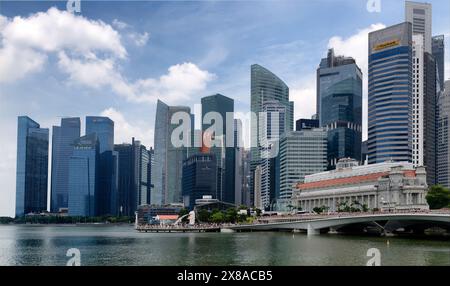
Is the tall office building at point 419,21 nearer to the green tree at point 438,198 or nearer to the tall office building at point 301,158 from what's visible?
the tall office building at point 301,158

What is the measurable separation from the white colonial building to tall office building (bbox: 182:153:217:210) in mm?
25160

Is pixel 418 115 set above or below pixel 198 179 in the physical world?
above

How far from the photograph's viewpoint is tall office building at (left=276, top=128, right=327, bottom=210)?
316 feet

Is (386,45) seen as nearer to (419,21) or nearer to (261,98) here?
(419,21)

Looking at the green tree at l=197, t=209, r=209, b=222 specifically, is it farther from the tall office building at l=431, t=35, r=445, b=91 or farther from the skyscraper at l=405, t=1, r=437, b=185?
the tall office building at l=431, t=35, r=445, b=91

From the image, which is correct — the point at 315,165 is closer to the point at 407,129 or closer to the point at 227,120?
the point at 407,129

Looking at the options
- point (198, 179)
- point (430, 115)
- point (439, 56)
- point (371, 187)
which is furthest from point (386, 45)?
point (198, 179)

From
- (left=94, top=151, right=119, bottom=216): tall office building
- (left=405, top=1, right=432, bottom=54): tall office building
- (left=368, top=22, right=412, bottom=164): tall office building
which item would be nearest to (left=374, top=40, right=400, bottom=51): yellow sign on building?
(left=368, top=22, right=412, bottom=164): tall office building

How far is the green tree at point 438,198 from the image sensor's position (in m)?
60.8

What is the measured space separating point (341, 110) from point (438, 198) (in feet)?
180

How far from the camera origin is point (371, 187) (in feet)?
235

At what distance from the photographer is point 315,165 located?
101m
